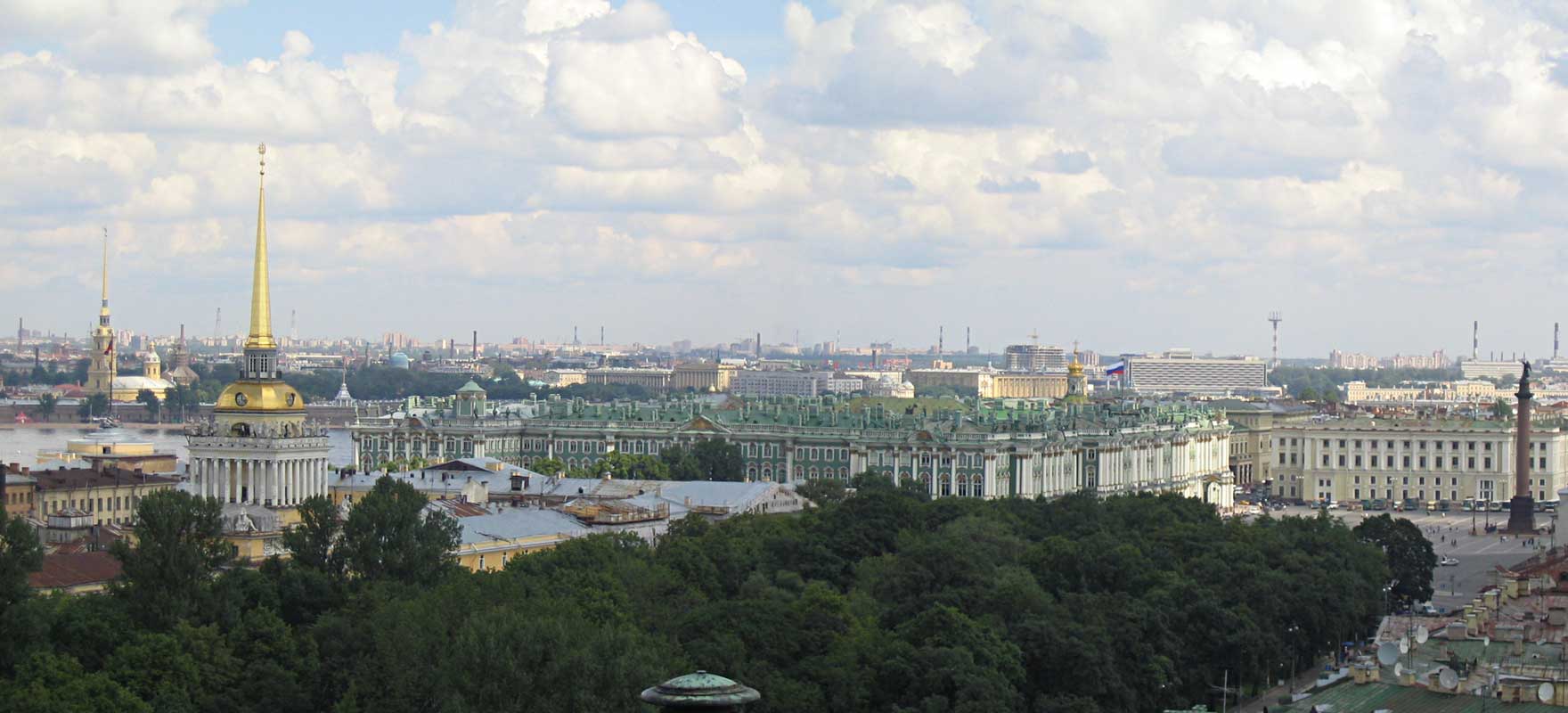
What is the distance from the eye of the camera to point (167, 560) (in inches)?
1640

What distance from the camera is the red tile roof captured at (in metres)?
47.9

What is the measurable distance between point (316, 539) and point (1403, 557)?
1402 inches

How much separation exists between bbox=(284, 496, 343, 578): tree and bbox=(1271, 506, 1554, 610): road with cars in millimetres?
32374

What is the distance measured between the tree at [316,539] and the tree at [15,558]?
636cm

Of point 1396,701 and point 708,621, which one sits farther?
point 708,621

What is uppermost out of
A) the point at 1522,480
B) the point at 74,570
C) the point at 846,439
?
the point at 846,439

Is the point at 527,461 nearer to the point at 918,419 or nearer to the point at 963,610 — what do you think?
the point at 918,419

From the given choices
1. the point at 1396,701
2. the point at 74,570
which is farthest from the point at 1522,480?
the point at 1396,701

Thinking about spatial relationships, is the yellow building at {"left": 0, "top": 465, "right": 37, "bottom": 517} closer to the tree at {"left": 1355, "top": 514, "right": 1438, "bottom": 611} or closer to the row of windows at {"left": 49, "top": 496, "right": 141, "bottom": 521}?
the row of windows at {"left": 49, "top": 496, "right": 141, "bottom": 521}

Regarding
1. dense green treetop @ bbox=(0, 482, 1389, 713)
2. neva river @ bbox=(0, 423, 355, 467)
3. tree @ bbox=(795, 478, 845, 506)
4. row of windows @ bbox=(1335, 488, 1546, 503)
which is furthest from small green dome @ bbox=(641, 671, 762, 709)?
row of windows @ bbox=(1335, 488, 1546, 503)

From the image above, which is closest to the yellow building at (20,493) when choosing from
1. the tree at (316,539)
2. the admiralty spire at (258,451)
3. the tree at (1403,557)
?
the admiralty spire at (258,451)

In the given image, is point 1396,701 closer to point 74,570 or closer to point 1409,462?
point 74,570

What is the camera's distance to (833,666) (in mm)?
42438

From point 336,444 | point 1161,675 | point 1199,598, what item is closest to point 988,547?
point 1199,598
